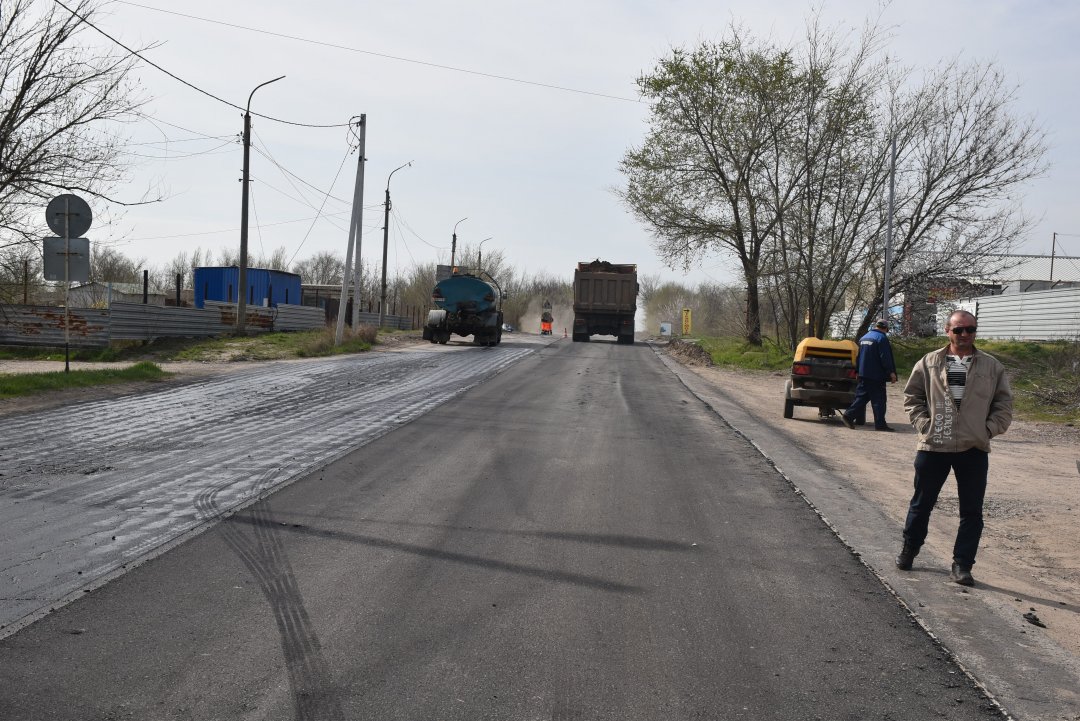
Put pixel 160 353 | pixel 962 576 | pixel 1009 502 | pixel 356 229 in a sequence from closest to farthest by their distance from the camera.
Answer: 1. pixel 962 576
2. pixel 1009 502
3. pixel 160 353
4. pixel 356 229

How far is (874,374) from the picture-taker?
1404 cm

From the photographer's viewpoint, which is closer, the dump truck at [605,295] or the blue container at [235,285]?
the dump truck at [605,295]

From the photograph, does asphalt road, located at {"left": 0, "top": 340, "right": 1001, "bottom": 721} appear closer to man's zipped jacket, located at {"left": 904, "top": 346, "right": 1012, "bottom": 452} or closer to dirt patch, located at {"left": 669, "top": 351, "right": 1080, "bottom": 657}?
dirt patch, located at {"left": 669, "top": 351, "right": 1080, "bottom": 657}

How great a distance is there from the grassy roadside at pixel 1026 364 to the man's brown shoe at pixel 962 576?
11910mm

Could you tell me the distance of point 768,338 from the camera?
118 ft

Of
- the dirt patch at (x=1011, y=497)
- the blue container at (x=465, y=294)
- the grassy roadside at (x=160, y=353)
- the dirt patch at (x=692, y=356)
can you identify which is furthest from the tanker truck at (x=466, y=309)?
the dirt patch at (x=1011, y=497)

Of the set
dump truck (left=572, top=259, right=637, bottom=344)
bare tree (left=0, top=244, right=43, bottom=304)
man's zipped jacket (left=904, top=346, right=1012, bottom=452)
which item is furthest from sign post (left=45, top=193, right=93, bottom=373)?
dump truck (left=572, top=259, right=637, bottom=344)

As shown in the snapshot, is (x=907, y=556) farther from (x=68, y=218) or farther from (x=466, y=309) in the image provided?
(x=466, y=309)

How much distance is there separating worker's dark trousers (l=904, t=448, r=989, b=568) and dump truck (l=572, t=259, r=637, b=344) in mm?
37093

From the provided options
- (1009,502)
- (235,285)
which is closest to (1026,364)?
(1009,502)

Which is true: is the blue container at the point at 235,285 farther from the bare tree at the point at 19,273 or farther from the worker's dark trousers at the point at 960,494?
the worker's dark trousers at the point at 960,494

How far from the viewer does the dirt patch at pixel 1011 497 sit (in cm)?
566

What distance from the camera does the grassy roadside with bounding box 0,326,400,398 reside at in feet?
49.9

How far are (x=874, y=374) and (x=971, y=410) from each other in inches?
341
